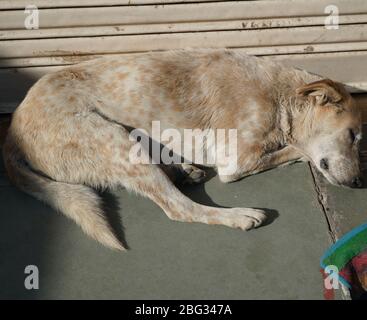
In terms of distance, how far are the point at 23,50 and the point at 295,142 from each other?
2066mm

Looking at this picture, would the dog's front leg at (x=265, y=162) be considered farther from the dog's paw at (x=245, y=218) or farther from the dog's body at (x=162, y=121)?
the dog's paw at (x=245, y=218)

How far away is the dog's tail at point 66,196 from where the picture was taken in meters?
3.29

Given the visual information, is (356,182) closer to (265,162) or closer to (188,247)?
(265,162)

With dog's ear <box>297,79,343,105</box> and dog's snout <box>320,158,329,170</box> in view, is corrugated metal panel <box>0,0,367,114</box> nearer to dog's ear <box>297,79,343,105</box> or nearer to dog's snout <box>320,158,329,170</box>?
dog's ear <box>297,79,343,105</box>

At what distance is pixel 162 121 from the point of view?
3.75m

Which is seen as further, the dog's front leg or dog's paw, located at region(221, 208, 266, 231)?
the dog's front leg

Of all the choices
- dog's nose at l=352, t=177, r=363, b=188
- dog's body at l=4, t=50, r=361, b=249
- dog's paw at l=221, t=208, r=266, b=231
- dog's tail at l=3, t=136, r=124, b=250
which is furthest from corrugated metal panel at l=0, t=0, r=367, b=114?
dog's paw at l=221, t=208, r=266, b=231

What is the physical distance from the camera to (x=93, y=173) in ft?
11.7

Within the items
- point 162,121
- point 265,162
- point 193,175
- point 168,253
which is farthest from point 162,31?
point 168,253

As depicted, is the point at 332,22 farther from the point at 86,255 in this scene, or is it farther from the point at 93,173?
the point at 86,255

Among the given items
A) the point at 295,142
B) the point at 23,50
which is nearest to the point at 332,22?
A: the point at 295,142

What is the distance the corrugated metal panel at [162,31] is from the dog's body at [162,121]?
23 cm

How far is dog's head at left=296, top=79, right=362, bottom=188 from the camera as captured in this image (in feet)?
12.0

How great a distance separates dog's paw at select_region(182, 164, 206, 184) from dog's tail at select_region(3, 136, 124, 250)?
639mm
